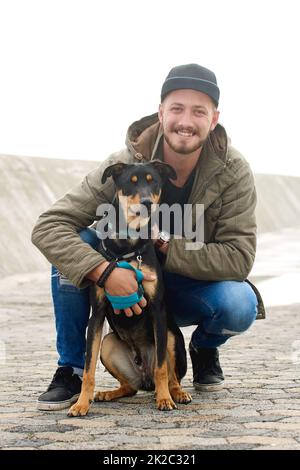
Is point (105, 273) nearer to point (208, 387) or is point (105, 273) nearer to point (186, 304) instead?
point (186, 304)

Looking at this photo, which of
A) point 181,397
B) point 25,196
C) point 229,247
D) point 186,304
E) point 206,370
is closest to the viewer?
point 181,397

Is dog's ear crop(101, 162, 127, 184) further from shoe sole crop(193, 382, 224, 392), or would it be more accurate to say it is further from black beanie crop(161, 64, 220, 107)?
shoe sole crop(193, 382, 224, 392)

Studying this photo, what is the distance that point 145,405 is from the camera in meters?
4.19

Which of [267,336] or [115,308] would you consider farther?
[267,336]

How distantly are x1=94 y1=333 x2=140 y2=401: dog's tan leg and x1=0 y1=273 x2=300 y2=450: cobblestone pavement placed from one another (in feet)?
0.28

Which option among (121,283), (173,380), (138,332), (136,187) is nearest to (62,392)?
(138,332)

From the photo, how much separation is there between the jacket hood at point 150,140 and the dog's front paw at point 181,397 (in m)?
1.38

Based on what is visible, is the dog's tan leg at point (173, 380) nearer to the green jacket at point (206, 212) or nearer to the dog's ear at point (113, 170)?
the green jacket at point (206, 212)

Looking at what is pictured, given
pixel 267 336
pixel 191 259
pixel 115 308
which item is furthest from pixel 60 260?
pixel 267 336

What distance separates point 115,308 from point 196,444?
42.2 inches

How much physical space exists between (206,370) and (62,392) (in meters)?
0.99

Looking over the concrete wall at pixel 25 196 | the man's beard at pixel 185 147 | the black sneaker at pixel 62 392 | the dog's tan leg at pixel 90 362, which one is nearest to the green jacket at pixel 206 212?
the man's beard at pixel 185 147

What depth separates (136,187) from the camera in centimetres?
415

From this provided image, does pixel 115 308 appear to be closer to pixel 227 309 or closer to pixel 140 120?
pixel 227 309
